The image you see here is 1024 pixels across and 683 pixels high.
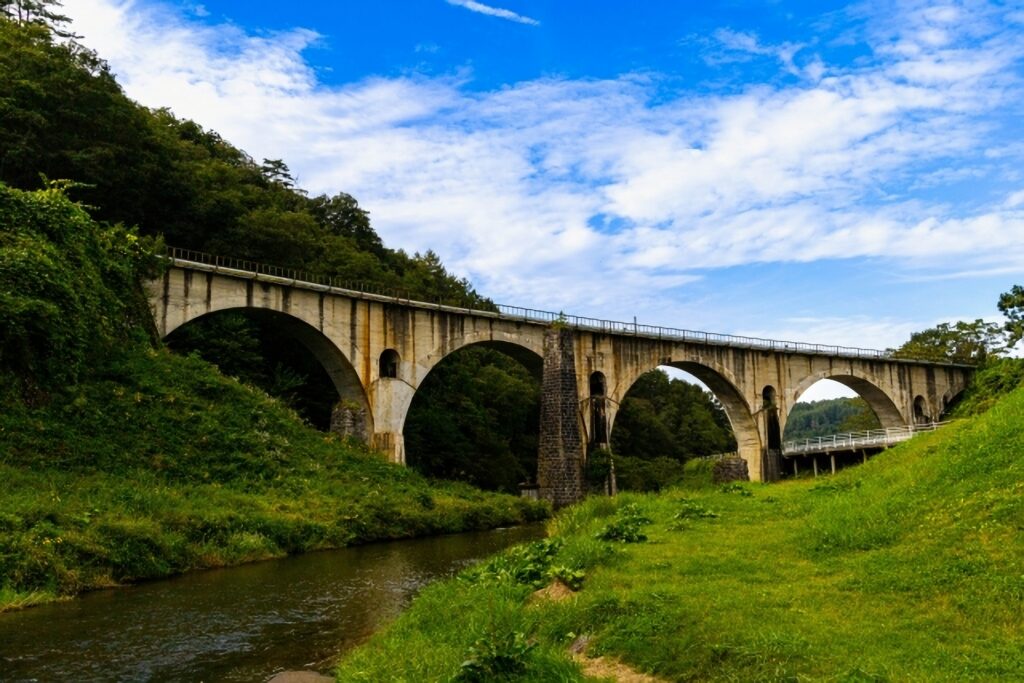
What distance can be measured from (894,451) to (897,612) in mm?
12785

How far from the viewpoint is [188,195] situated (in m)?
37.9

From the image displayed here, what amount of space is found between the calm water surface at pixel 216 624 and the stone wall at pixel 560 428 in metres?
20.8

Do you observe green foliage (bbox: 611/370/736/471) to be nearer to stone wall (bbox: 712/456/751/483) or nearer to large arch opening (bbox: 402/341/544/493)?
large arch opening (bbox: 402/341/544/493)

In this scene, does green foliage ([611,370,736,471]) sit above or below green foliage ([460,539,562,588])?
above

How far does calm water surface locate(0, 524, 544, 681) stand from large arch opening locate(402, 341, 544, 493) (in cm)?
2469

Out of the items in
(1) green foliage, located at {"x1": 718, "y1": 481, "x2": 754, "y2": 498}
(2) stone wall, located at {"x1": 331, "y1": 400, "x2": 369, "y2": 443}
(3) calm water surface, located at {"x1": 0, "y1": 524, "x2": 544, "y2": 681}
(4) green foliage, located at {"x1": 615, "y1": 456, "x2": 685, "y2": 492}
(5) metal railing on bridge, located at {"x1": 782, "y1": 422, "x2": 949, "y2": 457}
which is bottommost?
(3) calm water surface, located at {"x1": 0, "y1": 524, "x2": 544, "y2": 681}

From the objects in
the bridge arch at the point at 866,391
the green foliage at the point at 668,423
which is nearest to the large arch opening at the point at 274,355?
the green foliage at the point at 668,423

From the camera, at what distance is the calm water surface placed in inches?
376

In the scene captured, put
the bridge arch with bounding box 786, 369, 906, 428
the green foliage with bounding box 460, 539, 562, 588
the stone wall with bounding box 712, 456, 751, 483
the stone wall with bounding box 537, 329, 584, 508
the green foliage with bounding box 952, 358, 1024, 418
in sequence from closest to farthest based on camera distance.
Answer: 1. the green foliage with bounding box 460, 539, 562, 588
2. the stone wall with bounding box 537, 329, 584, 508
3. the stone wall with bounding box 712, 456, 751, 483
4. the green foliage with bounding box 952, 358, 1024, 418
5. the bridge arch with bounding box 786, 369, 906, 428

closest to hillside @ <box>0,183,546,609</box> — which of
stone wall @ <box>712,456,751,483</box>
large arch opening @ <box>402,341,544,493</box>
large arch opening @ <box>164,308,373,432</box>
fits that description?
large arch opening @ <box>164,308,373,432</box>

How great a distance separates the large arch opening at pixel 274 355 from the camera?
32875 millimetres

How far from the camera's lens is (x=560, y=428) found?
39594mm

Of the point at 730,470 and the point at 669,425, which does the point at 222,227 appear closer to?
the point at 730,470

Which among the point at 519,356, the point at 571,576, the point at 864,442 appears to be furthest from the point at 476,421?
the point at 571,576
